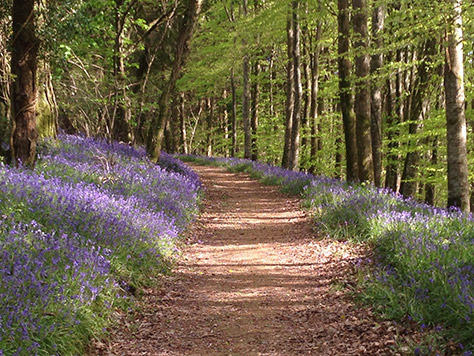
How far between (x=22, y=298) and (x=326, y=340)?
303 cm

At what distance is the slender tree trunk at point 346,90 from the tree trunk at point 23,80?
7.55m

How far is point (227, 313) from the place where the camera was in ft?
17.1

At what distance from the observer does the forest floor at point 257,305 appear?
425 cm

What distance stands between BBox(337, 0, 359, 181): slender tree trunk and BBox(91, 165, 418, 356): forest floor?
3223 mm

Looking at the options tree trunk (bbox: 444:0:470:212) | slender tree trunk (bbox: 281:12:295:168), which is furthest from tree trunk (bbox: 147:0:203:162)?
tree trunk (bbox: 444:0:470:212)

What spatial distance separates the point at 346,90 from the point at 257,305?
7.45 m

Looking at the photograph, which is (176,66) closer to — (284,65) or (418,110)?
(418,110)

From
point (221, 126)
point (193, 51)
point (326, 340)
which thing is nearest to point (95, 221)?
point (326, 340)

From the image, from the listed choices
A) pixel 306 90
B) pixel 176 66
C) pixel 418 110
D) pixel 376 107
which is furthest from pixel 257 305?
pixel 306 90

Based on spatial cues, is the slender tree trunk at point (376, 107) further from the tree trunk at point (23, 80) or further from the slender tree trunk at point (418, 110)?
the tree trunk at point (23, 80)

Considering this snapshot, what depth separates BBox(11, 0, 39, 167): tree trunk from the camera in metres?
7.36

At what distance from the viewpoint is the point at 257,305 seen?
538 centimetres

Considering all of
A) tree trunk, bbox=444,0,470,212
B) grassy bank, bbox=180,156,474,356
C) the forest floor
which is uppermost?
tree trunk, bbox=444,0,470,212

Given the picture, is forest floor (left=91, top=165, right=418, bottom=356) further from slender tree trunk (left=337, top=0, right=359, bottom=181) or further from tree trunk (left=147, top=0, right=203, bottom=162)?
tree trunk (left=147, top=0, right=203, bottom=162)
